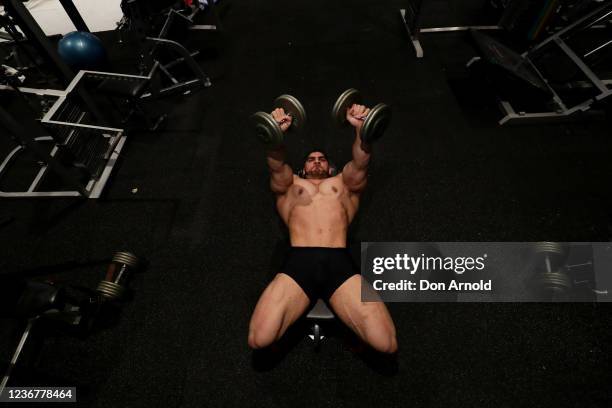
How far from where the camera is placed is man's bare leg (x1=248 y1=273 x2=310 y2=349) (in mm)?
1788

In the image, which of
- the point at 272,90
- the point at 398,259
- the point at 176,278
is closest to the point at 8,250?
the point at 176,278

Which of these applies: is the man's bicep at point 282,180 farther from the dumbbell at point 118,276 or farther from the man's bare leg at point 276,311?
the dumbbell at point 118,276

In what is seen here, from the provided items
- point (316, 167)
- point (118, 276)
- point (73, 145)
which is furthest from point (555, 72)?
point (73, 145)

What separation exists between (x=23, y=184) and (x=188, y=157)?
1.68m

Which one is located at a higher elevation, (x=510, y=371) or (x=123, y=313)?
(x=123, y=313)

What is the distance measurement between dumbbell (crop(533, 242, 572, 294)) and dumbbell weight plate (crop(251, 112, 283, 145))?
1.97 metres

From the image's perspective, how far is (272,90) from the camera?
3682 mm

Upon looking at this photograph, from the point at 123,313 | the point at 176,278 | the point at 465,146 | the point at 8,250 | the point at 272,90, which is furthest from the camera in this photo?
the point at 272,90

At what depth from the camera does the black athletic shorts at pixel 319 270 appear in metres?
1.89

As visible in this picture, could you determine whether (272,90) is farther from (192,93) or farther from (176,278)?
(176,278)

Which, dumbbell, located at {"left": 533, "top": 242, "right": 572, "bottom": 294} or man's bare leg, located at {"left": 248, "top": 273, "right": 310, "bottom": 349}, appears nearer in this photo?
man's bare leg, located at {"left": 248, "top": 273, "right": 310, "bottom": 349}

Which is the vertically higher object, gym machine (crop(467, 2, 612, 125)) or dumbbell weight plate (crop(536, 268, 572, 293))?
gym machine (crop(467, 2, 612, 125))

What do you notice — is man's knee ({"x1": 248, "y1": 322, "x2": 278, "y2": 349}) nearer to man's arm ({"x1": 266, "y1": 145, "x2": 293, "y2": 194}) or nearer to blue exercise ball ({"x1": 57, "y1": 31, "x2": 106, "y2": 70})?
man's arm ({"x1": 266, "y1": 145, "x2": 293, "y2": 194})

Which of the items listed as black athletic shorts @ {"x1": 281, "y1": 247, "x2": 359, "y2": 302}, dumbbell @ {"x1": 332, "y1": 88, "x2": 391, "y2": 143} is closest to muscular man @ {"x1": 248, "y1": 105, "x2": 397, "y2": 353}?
black athletic shorts @ {"x1": 281, "y1": 247, "x2": 359, "y2": 302}
